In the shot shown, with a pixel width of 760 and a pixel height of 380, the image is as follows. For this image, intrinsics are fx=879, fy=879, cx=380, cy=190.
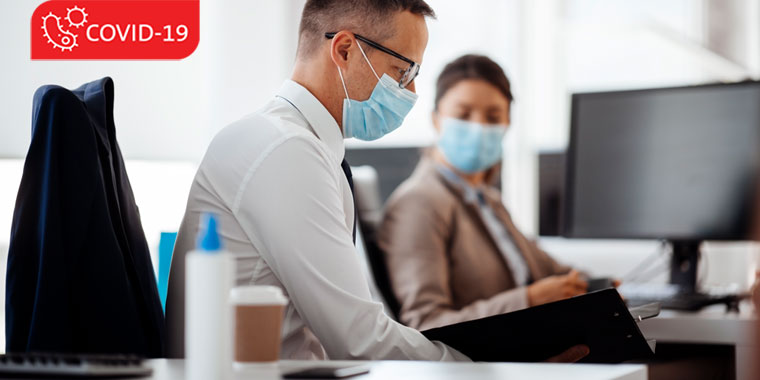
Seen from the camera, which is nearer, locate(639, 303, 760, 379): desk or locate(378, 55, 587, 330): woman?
locate(639, 303, 760, 379): desk

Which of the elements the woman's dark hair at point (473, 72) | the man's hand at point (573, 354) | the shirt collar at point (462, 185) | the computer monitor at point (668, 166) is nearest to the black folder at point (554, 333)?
the man's hand at point (573, 354)

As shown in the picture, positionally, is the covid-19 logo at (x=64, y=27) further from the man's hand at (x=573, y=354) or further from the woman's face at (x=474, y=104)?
the woman's face at (x=474, y=104)

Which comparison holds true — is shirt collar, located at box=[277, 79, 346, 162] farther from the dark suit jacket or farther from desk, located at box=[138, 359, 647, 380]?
desk, located at box=[138, 359, 647, 380]

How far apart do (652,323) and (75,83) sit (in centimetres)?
A: 128

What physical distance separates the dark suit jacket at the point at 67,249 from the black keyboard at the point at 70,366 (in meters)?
0.26

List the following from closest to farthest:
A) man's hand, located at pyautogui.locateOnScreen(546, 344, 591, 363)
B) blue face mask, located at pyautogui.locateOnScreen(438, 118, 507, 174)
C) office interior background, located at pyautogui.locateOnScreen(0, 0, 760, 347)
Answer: man's hand, located at pyautogui.locateOnScreen(546, 344, 591, 363) → blue face mask, located at pyautogui.locateOnScreen(438, 118, 507, 174) → office interior background, located at pyautogui.locateOnScreen(0, 0, 760, 347)

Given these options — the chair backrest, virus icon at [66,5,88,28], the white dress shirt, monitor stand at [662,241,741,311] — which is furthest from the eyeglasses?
monitor stand at [662,241,741,311]

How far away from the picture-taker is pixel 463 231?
2.42 meters

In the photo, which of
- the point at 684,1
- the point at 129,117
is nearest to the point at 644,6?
the point at 684,1

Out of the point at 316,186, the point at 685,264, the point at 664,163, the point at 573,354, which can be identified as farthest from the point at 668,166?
the point at 316,186

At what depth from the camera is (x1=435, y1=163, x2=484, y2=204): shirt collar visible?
2.53m

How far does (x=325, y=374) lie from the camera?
0.90 metres

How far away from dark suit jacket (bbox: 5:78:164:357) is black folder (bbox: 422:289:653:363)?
437 mm

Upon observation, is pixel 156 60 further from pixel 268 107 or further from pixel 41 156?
pixel 41 156
